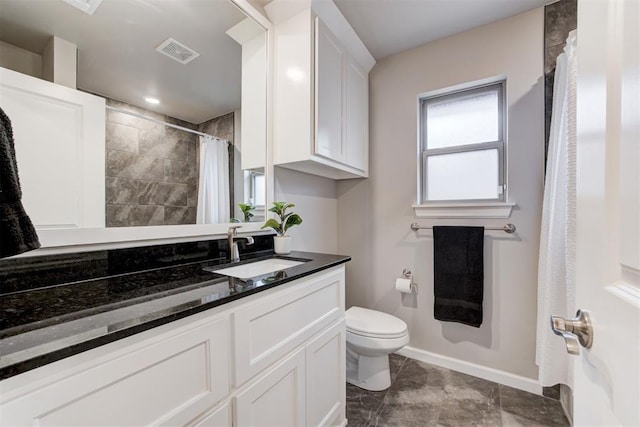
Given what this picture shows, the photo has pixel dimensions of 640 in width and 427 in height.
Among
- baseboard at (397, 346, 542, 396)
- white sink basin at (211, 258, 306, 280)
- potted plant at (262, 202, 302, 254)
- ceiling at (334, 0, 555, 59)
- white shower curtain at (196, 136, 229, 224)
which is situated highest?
ceiling at (334, 0, 555, 59)

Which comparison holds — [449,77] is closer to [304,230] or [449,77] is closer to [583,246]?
[304,230]

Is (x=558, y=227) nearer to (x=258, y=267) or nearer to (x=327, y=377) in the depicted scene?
(x=327, y=377)

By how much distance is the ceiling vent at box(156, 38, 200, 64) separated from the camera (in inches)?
49.9

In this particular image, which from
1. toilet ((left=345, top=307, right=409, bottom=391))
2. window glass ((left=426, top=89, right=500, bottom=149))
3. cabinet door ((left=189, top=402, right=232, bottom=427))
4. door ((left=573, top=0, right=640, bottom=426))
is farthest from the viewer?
window glass ((left=426, top=89, right=500, bottom=149))

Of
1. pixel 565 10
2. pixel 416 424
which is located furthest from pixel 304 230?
pixel 565 10

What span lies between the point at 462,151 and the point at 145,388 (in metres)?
2.27

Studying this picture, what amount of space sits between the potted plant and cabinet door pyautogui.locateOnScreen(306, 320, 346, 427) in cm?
54

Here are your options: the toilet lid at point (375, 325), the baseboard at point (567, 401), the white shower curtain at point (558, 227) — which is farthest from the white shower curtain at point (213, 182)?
the baseboard at point (567, 401)

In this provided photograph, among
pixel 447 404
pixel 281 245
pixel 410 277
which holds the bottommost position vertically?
pixel 447 404

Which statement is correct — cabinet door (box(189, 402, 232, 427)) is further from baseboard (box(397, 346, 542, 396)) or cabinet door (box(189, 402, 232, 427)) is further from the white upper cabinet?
baseboard (box(397, 346, 542, 396))

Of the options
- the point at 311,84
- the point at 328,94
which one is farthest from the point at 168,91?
the point at 328,94

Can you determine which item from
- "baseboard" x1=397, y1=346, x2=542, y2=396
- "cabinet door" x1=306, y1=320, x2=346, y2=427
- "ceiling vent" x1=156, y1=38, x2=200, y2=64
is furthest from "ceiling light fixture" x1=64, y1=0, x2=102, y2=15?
"baseboard" x1=397, y1=346, x2=542, y2=396

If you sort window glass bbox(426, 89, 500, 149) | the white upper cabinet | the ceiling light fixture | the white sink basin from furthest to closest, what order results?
window glass bbox(426, 89, 500, 149) < the white upper cabinet < the white sink basin < the ceiling light fixture

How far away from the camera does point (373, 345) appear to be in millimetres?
1673
